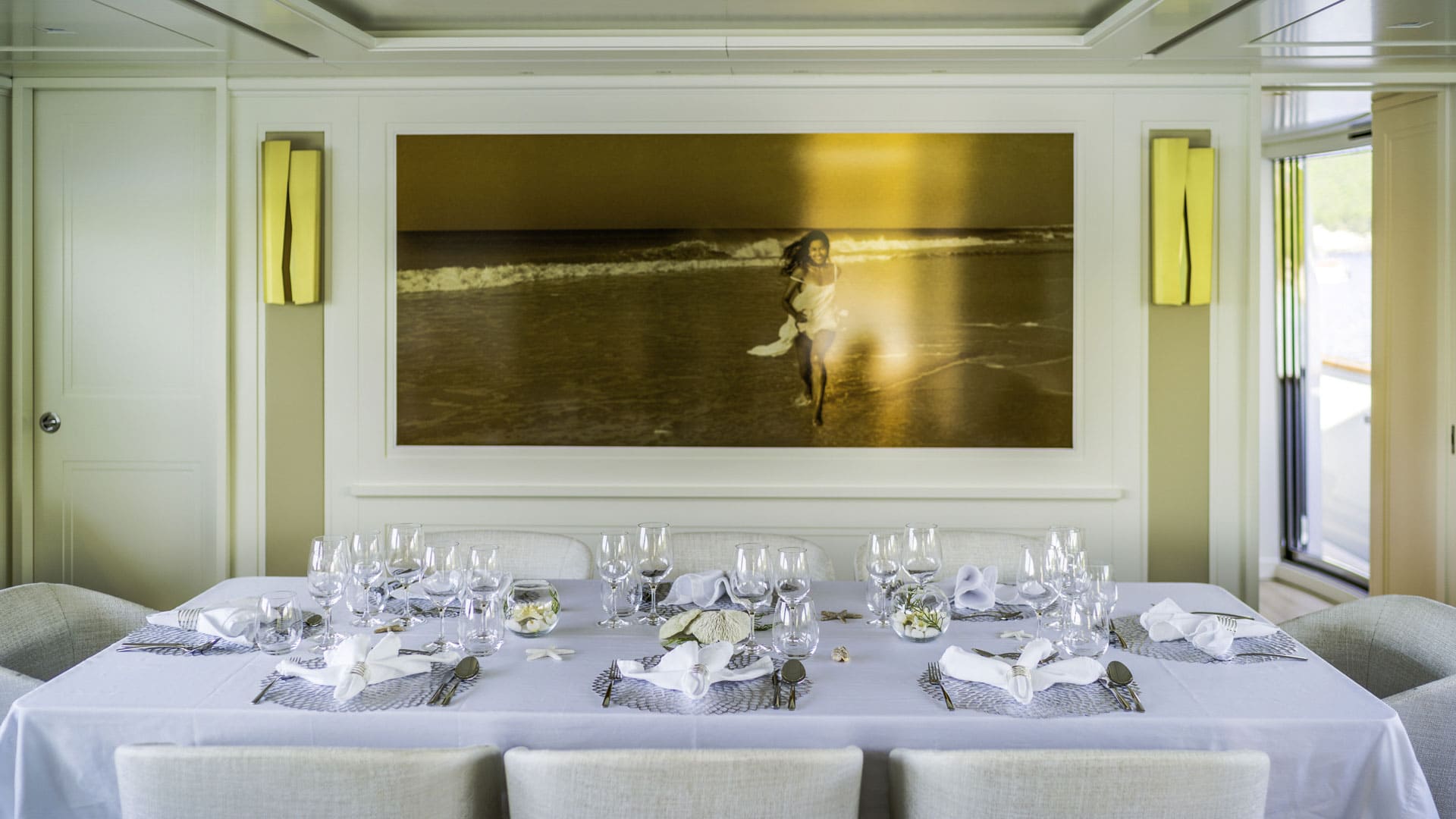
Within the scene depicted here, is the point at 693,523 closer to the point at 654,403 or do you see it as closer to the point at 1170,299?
the point at 654,403

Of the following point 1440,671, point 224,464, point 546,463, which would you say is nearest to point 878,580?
point 1440,671

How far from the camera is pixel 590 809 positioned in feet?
4.82

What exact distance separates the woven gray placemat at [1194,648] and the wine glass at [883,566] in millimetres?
486

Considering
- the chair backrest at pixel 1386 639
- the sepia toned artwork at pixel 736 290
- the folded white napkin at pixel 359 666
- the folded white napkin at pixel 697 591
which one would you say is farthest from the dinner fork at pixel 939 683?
the sepia toned artwork at pixel 736 290

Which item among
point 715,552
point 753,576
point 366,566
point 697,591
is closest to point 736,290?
point 715,552

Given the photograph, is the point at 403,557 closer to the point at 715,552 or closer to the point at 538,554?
the point at 538,554

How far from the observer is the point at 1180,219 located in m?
3.61

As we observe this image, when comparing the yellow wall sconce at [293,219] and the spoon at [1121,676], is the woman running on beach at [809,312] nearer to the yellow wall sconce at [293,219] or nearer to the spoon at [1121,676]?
the yellow wall sconce at [293,219]

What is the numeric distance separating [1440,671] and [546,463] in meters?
2.73

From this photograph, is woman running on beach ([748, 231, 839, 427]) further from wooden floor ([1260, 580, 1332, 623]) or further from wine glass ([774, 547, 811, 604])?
wooden floor ([1260, 580, 1332, 623])

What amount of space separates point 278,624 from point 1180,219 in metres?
3.15

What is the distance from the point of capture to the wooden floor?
4848 mm

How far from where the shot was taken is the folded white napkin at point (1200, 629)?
2.06 metres

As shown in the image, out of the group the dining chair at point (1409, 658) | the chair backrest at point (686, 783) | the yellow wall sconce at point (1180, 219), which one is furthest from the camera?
the yellow wall sconce at point (1180, 219)
